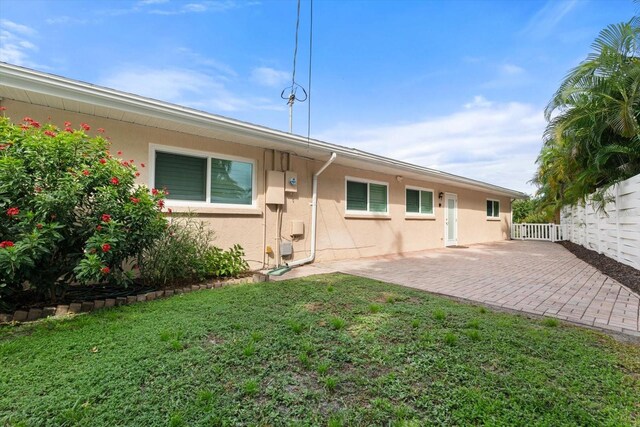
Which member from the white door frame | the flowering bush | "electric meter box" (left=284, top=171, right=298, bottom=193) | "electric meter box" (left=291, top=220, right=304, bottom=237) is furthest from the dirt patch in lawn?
the flowering bush

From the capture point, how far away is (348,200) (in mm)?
9039

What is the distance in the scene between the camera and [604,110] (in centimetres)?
653

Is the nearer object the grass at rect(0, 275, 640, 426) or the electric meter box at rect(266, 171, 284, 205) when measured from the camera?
the grass at rect(0, 275, 640, 426)

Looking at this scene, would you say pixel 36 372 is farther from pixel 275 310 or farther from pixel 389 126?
pixel 389 126

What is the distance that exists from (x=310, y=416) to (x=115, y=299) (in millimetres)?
3545

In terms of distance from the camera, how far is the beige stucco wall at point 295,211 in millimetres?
5145

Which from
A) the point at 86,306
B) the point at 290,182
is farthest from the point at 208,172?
the point at 86,306

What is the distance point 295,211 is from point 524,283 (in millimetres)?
5088

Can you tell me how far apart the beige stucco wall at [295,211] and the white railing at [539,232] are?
919 cm

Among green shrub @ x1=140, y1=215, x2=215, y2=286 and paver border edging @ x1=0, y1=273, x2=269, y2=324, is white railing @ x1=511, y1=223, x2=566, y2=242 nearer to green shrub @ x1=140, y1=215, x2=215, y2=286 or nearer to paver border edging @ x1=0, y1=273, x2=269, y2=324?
green shrub @ x1=140, y1=215, x2=215, y2=286

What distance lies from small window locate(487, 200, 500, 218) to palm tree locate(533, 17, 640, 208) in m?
7.84

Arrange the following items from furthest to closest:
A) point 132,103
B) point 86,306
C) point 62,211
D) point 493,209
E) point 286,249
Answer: point 493,209
point 286,249
point 132,103
point 86,306
point 62,211

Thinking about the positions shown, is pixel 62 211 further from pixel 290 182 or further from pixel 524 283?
pixel 524 283

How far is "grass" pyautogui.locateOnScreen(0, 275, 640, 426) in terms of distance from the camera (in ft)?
6.31
